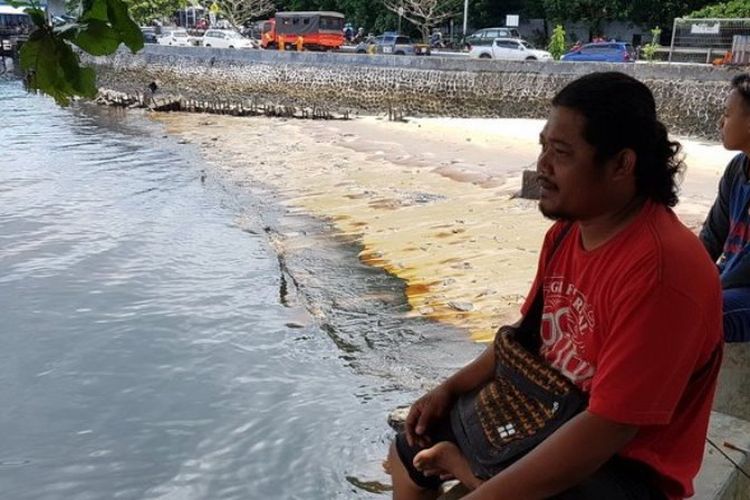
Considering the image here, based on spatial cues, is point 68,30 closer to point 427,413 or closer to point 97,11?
point 97,11

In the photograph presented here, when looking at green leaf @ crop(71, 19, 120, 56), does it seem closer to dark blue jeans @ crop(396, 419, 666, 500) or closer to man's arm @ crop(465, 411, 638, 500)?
man's arm @ crop(465, 411, 638, 500)

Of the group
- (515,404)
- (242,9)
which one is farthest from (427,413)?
(242,9)

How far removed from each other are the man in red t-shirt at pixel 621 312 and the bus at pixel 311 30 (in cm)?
3648

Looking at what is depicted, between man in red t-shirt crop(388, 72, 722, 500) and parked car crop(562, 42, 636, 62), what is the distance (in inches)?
1024

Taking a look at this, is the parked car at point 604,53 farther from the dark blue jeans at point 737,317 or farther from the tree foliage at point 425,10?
the dark blue jeans at point 737,317

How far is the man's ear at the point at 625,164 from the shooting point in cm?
168

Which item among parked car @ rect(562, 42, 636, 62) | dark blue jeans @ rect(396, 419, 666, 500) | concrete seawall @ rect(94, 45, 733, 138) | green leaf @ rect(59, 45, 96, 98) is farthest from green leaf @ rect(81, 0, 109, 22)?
parked car @ rect(562, 42, 636, 62)

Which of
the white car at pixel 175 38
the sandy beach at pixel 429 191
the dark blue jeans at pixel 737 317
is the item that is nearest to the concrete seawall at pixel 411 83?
the sandy beach at pixel 429 191

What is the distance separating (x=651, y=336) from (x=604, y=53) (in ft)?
88.5

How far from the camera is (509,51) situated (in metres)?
29.7

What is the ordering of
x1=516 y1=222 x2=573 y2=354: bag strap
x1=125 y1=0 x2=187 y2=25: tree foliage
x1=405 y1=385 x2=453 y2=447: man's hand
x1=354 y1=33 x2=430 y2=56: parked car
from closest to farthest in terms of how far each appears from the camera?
1. x1=516 y1=222 x2=573 y2=354: bag strap
2. x1=405 y1=385 x2=453 y2=447: man's hand
3. x1=354 y1=33 x2=430 y2=56: parked car
4. x1=125 y1=0 x2=187 y2=25: tree foliage

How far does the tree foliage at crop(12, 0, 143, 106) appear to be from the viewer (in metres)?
1.45

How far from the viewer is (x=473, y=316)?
6906 millimetres

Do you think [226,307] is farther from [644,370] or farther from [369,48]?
[369,48]
